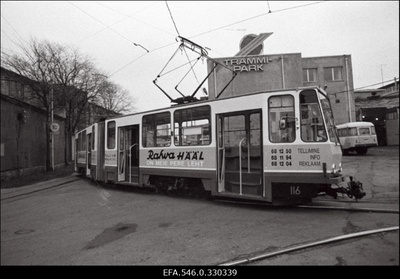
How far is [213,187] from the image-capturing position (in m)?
7.37

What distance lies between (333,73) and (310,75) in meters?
2.31

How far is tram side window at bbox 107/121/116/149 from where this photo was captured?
36.9 feet

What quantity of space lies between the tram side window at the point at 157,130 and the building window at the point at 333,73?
25.2 metres

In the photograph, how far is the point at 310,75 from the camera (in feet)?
95.7

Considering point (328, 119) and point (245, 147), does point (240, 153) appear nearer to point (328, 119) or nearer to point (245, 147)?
point (245, 147)

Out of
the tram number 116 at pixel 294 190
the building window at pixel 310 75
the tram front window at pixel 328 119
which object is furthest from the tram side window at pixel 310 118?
the building window at pixel 310 75

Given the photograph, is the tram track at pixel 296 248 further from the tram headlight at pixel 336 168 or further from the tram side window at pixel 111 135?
the tram side window at pixel 111 135

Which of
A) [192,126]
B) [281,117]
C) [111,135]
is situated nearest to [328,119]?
[281,117]

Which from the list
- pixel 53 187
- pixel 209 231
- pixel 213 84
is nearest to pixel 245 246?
pixel 209 231

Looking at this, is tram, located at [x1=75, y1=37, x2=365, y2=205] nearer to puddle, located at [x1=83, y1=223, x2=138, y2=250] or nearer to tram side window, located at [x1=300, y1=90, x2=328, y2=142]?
tram side window, located at [x1=300, y1=90, x2=328, y2=142]

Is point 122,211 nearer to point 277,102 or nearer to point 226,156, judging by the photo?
point 226,156
